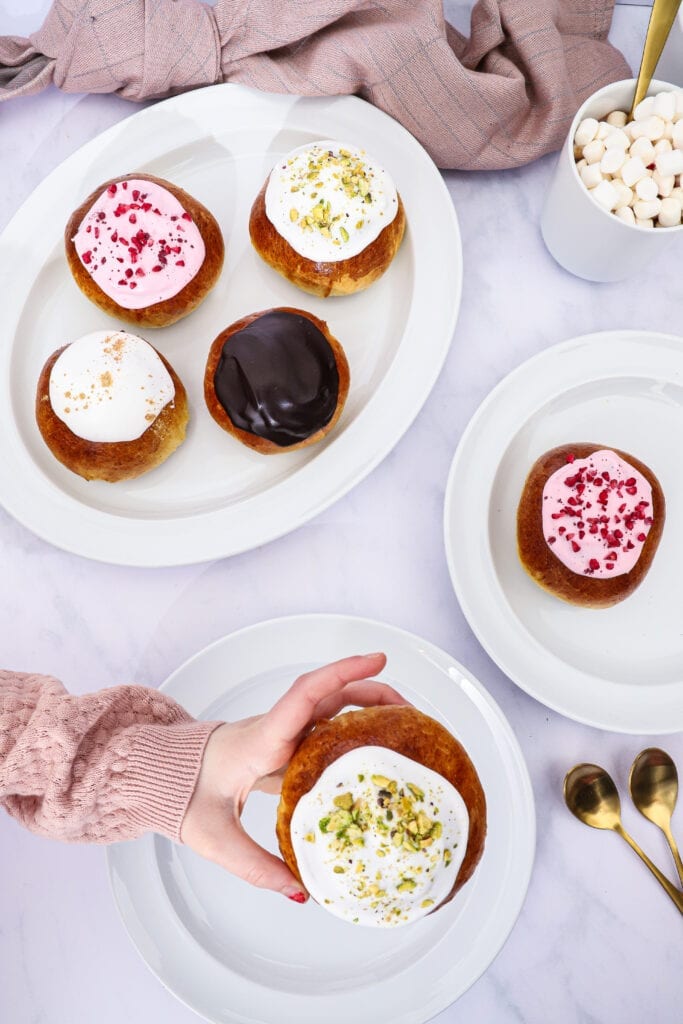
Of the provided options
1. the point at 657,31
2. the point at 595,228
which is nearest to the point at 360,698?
the point at 595,228

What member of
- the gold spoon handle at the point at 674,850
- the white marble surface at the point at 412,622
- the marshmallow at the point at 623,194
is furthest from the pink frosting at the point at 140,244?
the gold spoon handle at the point at 674,850

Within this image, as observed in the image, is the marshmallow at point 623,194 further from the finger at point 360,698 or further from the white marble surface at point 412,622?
the finger at point 360,698

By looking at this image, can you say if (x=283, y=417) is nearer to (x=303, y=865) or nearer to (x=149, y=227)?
(x=149, y=227)

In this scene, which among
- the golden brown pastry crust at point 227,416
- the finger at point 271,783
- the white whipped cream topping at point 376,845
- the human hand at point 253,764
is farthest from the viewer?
the golden brown pastry crust at point 227,416

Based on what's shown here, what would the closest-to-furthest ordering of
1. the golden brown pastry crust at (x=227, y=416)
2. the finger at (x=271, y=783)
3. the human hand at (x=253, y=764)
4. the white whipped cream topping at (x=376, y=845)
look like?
the white whipped cream topping at (x=376, y=845) < the human hand at (x=253, y=764) < the finger at (x=271, y=783) < the golden brown pastry crust at (x=227, y=416)

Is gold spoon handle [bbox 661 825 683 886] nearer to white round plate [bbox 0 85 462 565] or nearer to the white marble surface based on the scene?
the white marble surface

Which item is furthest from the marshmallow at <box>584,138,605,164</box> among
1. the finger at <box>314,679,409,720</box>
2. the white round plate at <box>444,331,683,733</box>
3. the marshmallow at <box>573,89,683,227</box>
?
the finger at <box>314,679,409,720</box>
